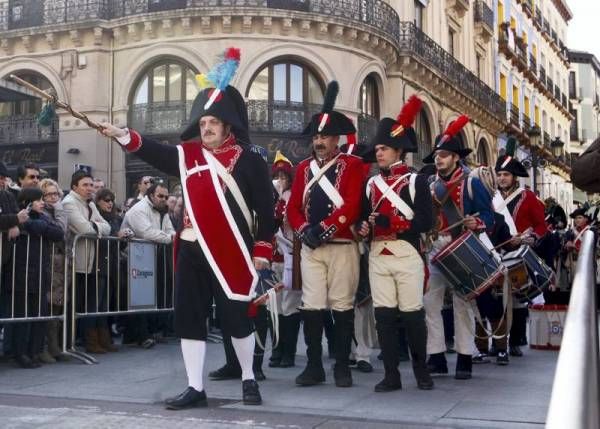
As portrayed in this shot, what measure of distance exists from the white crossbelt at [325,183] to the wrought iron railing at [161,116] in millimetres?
16897

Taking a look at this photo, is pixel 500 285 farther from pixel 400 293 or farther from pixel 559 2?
pixel 559 2

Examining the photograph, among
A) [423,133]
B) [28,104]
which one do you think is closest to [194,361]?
[28,104]

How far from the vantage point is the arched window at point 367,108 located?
24312 millimetres

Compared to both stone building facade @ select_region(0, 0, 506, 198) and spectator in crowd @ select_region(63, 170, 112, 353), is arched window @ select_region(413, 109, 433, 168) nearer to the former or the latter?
stone building facade @ select_region(0, 0, 506, 198)

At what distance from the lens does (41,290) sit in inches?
286

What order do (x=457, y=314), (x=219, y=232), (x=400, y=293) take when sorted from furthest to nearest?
(x=457, y=314) → (x=400, y=293) → (x=219, y=232)

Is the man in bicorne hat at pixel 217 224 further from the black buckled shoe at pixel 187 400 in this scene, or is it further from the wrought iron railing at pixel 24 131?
the wrought iron railing at pixel 24 131

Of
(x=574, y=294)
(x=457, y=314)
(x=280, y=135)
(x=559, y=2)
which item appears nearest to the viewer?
(x=574, y=294)

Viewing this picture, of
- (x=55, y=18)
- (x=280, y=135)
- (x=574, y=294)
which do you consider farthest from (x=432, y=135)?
(x=574, y=294)

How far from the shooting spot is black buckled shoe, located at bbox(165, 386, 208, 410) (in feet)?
15.9

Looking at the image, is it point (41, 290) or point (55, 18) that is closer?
point (41, 290)

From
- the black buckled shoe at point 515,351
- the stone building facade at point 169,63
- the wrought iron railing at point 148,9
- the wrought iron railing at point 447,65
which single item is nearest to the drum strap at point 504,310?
the black buckled shoe at point 515,351

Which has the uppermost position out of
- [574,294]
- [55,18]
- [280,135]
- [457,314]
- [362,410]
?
[55,18]

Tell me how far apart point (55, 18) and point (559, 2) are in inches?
1552
